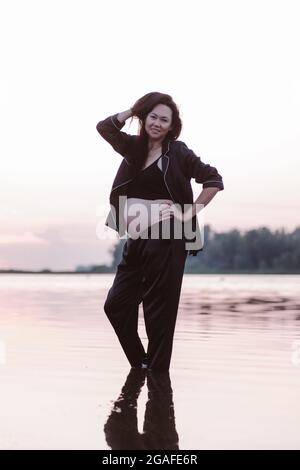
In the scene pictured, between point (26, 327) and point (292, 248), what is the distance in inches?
4174

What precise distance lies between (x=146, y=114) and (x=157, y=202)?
0.66 metres

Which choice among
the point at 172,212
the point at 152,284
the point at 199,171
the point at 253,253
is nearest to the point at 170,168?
the point at 199,171

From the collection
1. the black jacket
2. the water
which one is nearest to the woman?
the black jacket

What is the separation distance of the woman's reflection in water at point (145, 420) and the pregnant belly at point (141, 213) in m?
1.16

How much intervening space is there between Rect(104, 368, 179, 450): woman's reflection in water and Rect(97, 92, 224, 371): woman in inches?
25.3

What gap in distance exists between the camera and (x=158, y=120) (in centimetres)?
596

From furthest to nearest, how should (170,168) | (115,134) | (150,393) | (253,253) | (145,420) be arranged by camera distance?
(253,253)
(115,134)
(170,168)
(150,393)
(145,420)

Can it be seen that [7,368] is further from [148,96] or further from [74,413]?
[148,96]

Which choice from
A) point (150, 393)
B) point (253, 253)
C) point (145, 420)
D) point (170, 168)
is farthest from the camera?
point (253, 253)

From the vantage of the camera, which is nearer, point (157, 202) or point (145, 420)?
point (145, 420)

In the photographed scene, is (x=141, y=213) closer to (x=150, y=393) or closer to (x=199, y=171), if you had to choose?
(x=199, y=171)

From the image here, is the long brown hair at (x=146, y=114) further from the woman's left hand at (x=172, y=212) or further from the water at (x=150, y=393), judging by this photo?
the water at (x=150, y=393)

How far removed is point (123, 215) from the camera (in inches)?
242

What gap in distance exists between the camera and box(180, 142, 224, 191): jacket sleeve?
593cm
